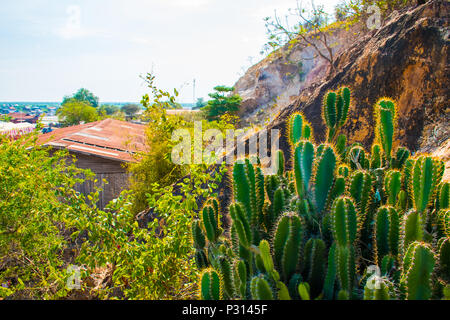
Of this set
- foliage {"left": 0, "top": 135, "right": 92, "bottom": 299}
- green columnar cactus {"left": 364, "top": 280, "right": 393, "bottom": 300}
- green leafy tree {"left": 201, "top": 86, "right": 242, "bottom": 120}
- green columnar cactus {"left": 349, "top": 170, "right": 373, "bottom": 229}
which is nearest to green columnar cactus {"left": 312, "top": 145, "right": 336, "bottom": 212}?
green columnar cactus {"left": 349, "top": 170, "right": 373, "bottom": 229}

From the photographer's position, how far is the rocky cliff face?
3.22 metres

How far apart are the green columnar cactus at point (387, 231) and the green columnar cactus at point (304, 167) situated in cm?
34

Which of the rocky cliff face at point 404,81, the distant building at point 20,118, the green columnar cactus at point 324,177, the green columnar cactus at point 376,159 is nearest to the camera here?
the green columnar cactus at point 324,177

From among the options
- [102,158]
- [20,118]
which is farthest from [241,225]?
[20,118]

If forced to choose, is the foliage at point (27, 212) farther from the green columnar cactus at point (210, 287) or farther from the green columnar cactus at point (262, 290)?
the green columnar cactus at point (262, 290)

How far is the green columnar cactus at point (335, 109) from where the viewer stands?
7.23 feet

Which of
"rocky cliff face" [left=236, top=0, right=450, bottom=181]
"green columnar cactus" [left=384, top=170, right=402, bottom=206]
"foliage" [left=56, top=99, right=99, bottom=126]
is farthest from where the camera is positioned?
"foliage" [left=56, top=99, right=99, bottom=126]

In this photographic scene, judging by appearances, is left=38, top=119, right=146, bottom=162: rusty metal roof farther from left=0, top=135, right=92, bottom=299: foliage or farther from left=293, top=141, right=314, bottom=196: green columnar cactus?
left=293, top=141, right=314, bottom=196: green columnar cactus

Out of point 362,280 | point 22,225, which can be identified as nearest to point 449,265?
point 362,280

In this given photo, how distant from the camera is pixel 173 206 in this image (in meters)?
2.31

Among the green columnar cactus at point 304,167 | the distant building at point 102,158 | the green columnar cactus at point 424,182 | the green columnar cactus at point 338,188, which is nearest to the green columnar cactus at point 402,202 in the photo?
the green columnar cactus at point 424,182

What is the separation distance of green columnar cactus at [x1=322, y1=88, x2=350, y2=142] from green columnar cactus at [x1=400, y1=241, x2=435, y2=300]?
119 centimetres

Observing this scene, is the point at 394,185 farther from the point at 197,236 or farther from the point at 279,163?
the point at 197,236
